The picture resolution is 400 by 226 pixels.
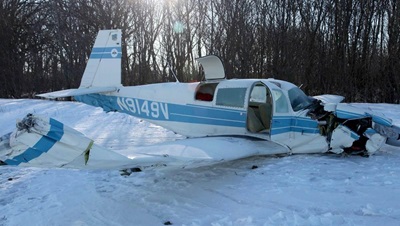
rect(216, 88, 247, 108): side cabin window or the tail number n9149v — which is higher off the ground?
rect(216, 88, 247, 108): side cabin window

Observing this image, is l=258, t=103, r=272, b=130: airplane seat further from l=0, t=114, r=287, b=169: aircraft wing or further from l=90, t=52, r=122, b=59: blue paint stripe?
l=90, t=52, r=122, b=59: blue paint stripe

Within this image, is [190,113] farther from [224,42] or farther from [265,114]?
[224,42]

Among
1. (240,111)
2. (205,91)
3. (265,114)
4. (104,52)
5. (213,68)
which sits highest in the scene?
(104,52)

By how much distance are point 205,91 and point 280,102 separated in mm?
1640

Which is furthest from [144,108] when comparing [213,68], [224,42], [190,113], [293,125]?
[224,42]

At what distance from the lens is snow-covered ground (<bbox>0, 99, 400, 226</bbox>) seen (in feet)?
12.4

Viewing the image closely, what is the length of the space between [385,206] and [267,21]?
19.2 meters

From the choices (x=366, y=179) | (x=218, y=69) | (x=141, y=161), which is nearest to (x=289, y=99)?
(x=218, y=69)

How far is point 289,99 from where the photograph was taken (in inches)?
253

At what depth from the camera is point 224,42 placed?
22578mm

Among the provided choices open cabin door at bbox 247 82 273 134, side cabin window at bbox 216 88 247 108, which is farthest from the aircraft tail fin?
open cabin door at bbox 247 82 273 134

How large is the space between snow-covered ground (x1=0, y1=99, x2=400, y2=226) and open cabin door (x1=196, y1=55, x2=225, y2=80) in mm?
1988

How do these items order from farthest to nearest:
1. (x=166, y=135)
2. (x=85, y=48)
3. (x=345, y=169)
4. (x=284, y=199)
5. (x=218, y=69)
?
(x=85, y=48)
(x=166, y=135)
(x=218, y=69)
(x=345, y=169)
(x=284, y=199)

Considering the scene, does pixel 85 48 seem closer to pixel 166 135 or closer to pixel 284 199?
pixel 166 135
